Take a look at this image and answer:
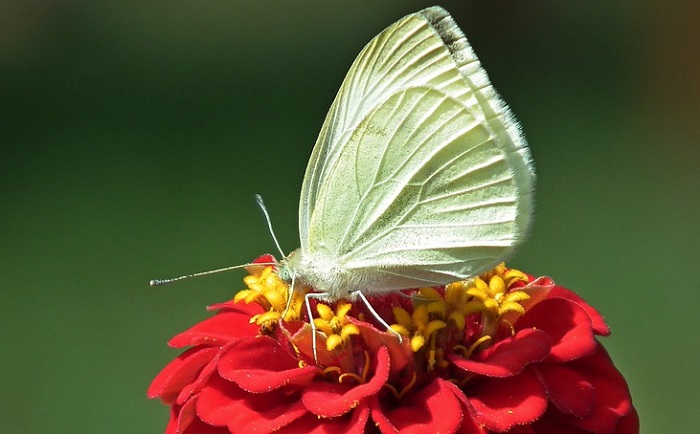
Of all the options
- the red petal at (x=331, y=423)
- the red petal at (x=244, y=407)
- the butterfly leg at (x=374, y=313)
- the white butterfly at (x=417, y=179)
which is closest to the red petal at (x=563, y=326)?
the white butterfly at (x=417, y=179)

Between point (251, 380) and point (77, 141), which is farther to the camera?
point (77, 141)

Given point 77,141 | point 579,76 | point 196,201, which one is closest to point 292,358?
point 196,201

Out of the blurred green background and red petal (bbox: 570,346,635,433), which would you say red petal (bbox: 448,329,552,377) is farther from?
the blurred green background

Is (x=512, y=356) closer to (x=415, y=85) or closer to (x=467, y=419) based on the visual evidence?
(x=467, y=419)

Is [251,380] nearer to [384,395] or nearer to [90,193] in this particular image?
[384,395]

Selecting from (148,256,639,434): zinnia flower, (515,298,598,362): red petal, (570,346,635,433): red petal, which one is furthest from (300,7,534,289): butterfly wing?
(570,346,635,433): red petal

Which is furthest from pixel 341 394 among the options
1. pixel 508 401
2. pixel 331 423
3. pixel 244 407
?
pixel 508 401

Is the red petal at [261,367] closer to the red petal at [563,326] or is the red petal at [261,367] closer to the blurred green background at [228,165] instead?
the red petal at [563,326]
